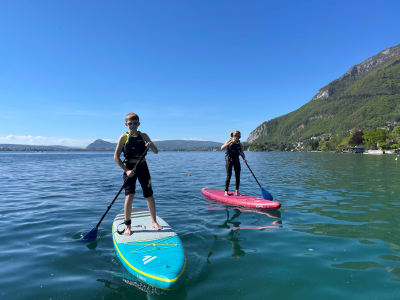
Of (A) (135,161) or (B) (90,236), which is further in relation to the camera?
(B) (90,236)

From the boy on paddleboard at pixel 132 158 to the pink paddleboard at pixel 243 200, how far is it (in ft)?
17.4

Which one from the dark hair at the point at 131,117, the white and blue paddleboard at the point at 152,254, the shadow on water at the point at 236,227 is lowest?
the shadow on water at the point at 236,227

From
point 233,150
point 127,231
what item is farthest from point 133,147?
point 233,150

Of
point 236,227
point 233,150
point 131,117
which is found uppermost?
point 131,117

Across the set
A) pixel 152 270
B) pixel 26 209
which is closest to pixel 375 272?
pixel 152 270

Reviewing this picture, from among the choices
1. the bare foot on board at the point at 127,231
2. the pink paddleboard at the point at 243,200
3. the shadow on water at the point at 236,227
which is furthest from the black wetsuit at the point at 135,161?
the pink paddleboard at the point at 243,200

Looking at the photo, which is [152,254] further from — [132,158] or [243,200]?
[243,200]

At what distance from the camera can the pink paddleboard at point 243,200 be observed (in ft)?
35.1

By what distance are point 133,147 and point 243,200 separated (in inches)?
263

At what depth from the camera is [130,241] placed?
6.42m

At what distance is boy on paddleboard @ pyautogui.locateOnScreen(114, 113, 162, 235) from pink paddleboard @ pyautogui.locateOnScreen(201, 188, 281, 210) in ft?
17.4

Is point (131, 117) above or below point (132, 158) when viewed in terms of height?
above

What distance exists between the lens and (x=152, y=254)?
5648 mm

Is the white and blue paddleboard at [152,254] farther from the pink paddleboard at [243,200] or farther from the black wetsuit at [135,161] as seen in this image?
the pink paddleboard at [243,200]
